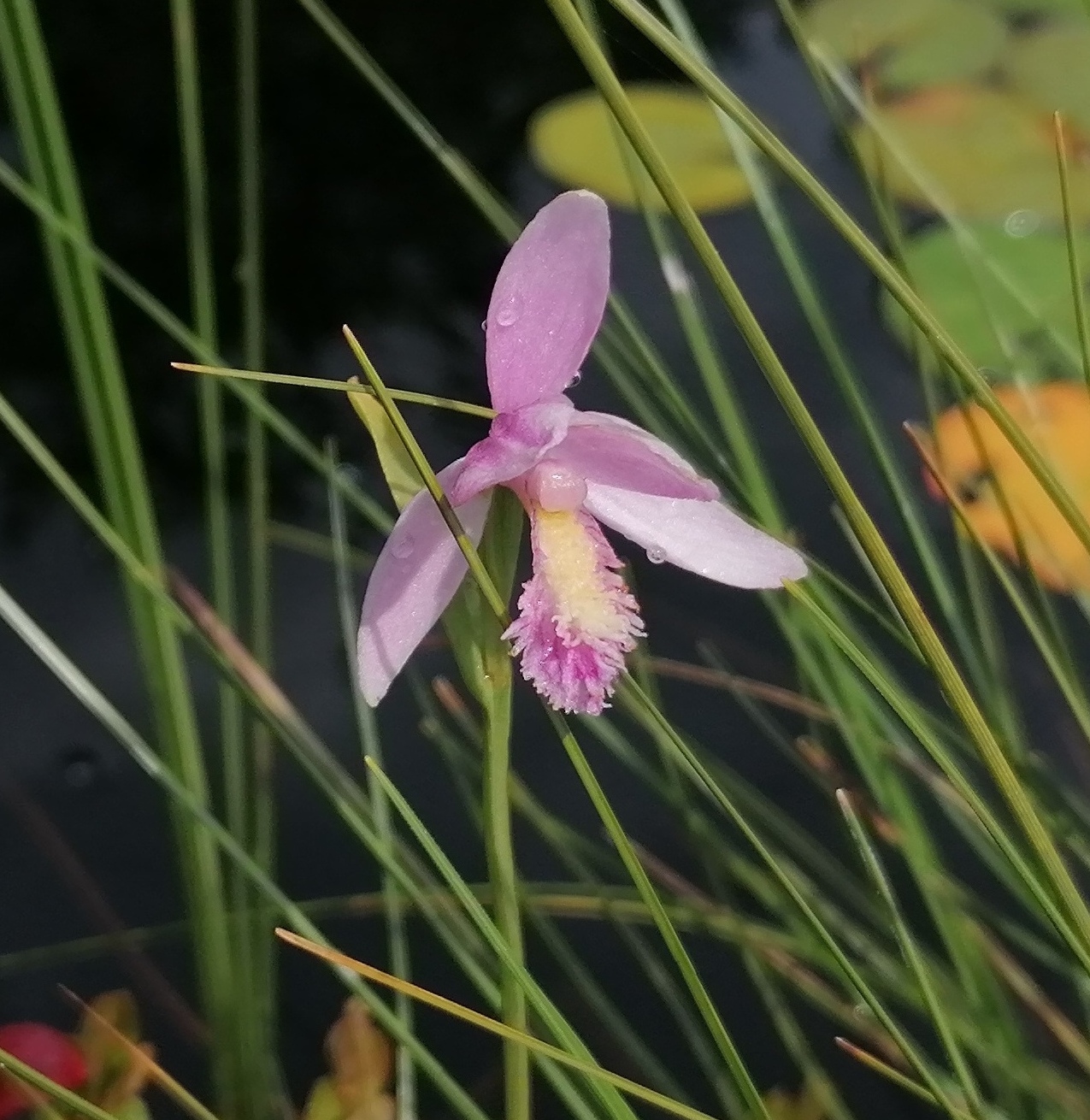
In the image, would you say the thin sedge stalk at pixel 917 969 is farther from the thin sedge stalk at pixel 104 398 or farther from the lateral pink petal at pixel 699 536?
the thin sedge stalk at pixel 104 398

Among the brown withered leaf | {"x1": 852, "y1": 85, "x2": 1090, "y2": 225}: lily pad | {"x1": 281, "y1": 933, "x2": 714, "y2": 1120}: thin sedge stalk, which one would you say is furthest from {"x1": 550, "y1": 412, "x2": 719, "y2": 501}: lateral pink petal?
{"x1": 852, "y1": 85, "x2": 1090, "y2": 225}: lily pad

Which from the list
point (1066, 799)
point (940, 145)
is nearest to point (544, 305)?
point (1066, 799)

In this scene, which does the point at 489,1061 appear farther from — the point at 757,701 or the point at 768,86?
the point at 768,86

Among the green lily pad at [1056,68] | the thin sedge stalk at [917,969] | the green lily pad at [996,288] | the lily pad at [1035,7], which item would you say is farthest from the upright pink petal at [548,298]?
the lily pad at [1035,7]

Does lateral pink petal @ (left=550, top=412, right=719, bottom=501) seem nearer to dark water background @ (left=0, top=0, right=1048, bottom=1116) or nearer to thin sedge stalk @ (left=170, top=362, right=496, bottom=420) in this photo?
thin sedge stalk @ (left=170, top=362, right=496, bottom=420)

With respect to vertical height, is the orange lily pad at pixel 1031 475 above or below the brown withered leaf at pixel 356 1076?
above

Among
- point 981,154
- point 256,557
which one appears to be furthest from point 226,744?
point 981,154
